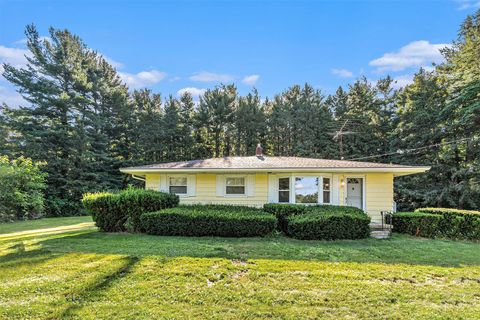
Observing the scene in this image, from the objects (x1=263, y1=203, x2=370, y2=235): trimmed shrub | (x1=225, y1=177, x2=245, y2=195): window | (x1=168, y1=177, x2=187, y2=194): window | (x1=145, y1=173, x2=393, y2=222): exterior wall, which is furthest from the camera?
(x1=168, y1=177, x2=187, y2=194): window

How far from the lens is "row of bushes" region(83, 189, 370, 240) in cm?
905

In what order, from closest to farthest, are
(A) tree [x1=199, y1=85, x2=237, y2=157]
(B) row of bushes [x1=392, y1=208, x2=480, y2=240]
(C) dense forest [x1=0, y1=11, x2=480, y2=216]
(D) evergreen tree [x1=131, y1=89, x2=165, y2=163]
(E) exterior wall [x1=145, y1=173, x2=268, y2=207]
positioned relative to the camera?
1. (B) row of bushes [x1=392, y1=208, x2=480, y2=240]
2. (E) exterior wall [x1=145, y1=173, x2=268, y2=207]
3. (C) dense forest [x1=0, y1=11, x2=480, y2=216]
4. (D) evergreen tree [x1=131, y1=89, x2=165, y2=163]
5. (A) tree [x1=199, y1=85, x2=237, y2=157]

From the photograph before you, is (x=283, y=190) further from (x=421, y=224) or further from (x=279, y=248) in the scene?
(x=421, y=224)

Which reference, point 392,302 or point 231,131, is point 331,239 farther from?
point 231,131

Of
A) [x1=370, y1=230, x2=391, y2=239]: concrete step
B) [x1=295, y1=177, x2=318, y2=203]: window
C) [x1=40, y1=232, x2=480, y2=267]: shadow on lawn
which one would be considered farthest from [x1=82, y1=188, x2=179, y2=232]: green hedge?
[x1=370, y1=230, x2=391, y2=239]: concrete step

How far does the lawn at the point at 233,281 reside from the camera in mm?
4059

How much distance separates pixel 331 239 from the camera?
29.6ft

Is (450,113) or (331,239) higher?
(450,113)

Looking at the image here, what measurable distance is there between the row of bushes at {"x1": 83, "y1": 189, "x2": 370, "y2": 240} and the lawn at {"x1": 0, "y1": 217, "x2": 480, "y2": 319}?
136cm

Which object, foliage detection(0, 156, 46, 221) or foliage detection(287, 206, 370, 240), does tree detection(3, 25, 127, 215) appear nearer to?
foliage detection(0, 156, 46, 221)

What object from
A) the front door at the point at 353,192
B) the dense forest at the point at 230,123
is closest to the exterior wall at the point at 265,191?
the front door at the point at 353,192

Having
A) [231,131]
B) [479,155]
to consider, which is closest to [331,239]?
[479,155]

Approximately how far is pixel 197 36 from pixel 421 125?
682 inches

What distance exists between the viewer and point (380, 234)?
9.73 m
